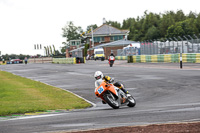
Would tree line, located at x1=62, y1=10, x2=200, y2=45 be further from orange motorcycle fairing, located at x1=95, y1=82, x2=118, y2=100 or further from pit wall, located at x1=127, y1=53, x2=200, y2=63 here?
orange motorcycle fairing, located at x1=95, y1=82, x2=118, y2=100

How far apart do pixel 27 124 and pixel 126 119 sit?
249 centimetres

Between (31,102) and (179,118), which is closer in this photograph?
(179,118)

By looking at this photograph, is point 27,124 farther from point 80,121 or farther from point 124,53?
point 124,53

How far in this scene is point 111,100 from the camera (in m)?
12.3

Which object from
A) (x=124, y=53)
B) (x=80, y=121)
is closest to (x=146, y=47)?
(x=124, y=53)

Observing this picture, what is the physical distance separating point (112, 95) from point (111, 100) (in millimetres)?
165

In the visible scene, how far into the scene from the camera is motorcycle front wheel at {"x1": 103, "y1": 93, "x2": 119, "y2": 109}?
12266 mm

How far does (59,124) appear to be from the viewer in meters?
9.19

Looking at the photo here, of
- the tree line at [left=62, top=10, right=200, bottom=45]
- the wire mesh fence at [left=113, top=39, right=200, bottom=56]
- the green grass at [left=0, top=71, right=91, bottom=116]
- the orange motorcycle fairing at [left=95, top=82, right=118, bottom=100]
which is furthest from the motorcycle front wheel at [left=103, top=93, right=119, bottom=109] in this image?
the tree line at [left=62, top=10, right=200, bottom=45]

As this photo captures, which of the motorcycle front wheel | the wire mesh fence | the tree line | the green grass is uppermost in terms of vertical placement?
the tree line

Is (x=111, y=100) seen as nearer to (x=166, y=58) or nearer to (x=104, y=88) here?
(x=104, y=88)

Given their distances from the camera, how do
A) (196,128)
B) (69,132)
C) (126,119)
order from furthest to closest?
1. (126,119)
2. (69,132)
3. (196,128)

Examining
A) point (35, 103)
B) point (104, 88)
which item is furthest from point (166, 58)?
point (104, 88)

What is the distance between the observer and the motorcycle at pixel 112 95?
1220 centimetres
